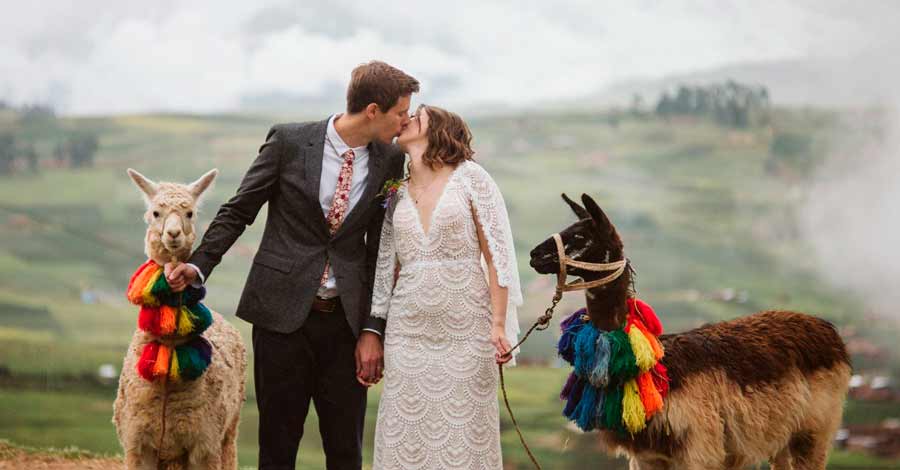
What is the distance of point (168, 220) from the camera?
12.0 ft

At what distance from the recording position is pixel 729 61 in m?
9.29

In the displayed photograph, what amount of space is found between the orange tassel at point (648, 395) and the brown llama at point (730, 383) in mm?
105

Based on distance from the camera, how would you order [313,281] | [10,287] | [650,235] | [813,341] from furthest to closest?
[650,235] → [10,287] → [813,341] → [313,281]

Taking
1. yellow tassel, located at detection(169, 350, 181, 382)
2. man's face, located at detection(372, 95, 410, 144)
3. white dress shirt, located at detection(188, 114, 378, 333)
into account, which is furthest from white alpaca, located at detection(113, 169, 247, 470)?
Answer: man's face, located at detection(372, 95, 410, 144)

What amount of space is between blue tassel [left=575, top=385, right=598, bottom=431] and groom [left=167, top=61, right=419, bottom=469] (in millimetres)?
829

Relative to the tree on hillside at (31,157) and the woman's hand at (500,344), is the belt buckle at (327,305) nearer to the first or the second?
the woman's hand at (500,344)

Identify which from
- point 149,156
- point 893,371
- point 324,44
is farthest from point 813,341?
point 149,156

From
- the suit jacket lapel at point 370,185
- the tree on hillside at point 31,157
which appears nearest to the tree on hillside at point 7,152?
the tree on hillside at point 31,157

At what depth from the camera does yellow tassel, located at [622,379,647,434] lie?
379cm

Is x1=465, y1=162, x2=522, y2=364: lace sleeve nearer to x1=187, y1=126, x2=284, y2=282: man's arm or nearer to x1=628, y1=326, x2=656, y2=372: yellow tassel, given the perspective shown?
x1=628, y1=326, x2=656, y2=372: yellow tassel

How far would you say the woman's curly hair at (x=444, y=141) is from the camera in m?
3.65

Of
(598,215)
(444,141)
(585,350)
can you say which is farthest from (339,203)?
(585,350)

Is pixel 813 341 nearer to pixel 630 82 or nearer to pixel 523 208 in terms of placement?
pixel 523 208

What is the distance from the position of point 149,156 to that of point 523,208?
354cm
